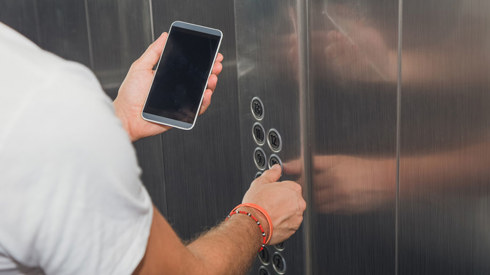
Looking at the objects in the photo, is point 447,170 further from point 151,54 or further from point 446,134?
point 151,54

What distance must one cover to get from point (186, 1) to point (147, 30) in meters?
0.18

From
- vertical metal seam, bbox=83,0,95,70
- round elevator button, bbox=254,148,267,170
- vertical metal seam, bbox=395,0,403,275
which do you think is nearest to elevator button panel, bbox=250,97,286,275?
round elevator button, bbox=254,148,267,170

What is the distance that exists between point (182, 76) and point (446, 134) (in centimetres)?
46

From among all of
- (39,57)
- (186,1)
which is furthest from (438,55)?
(186,1)

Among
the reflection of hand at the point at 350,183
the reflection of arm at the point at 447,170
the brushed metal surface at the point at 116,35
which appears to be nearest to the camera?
the reflection of arm at the point at 447,170

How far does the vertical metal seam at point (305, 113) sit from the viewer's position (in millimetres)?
933

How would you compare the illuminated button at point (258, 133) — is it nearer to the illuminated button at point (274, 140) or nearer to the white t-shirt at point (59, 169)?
the illuminated button at point (274, 140)

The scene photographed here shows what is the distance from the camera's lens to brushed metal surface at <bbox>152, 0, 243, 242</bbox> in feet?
A: 3.93

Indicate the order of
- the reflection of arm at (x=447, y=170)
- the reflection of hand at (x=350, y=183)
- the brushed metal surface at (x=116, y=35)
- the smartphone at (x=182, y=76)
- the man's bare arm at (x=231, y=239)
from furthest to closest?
the brushed metal surface at (x=116, y=35) → the smartphone at (x=182, y=76) → the reflection of hand at (x=350, y=183) → the reflection of arm at (x=447, y=170) → the man's bare arm at (x=231, y=239)

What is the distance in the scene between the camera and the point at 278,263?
3.67 feet

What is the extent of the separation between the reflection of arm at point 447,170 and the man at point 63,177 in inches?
16.4

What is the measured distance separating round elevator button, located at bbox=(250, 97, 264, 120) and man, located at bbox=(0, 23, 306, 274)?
467 mm

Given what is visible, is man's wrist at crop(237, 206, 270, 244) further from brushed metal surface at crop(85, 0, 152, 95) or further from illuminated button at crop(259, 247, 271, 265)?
brushed metal surface at crop(85, 0, 152, 95)

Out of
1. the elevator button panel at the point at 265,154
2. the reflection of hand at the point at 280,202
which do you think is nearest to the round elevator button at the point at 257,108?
the elevator button panel at the point at 265,154
